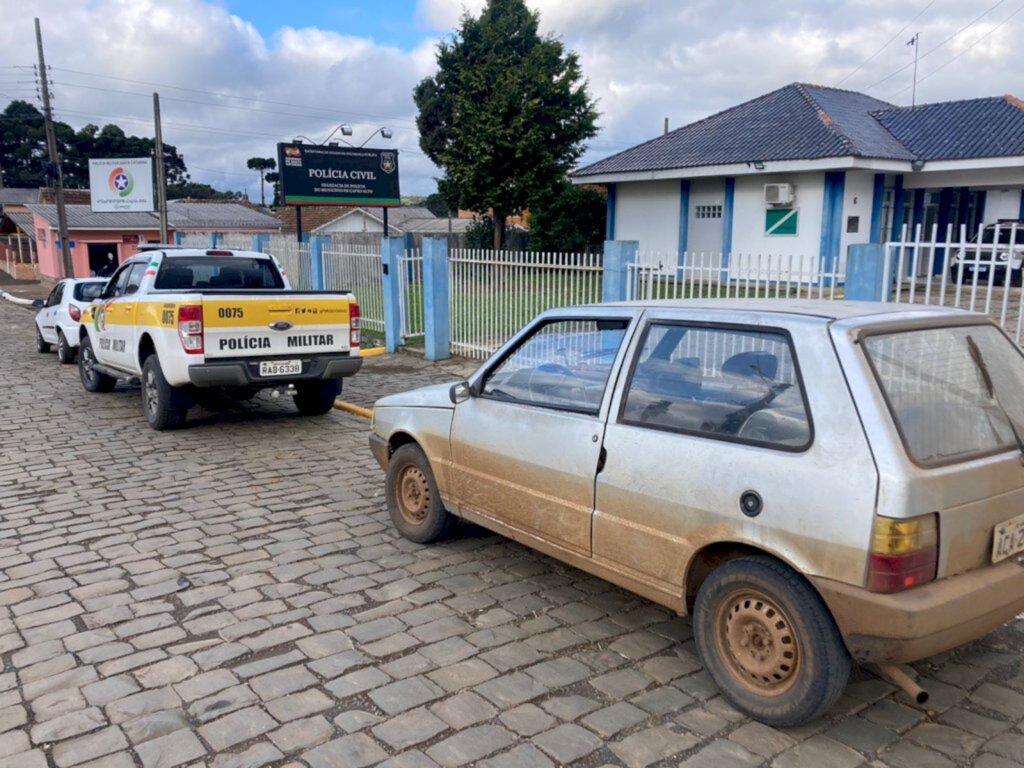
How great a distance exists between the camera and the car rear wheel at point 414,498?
5.09m

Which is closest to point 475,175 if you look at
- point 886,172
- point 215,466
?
point 886,172

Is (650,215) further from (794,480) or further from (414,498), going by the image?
(794,480)

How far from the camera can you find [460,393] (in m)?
4.81

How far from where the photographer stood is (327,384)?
9188mm

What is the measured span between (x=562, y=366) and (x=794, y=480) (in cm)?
163

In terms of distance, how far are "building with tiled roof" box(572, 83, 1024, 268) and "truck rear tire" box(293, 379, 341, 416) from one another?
12749 millimetres

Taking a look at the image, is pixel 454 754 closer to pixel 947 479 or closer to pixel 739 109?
pixel 947 479

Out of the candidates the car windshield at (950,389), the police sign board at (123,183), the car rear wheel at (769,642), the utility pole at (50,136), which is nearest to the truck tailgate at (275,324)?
the car rear wheel at (769,642)

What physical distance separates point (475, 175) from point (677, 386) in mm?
26253

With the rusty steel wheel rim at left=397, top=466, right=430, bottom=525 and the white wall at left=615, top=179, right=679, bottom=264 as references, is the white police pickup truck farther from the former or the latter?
the white wall at left=615, top=179, right=679, bottom=264

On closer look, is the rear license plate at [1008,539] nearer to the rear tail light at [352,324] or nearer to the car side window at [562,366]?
the car side window at [562,366]

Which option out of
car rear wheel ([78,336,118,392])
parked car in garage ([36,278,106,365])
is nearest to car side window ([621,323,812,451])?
car rear wheel ([78,336,118,392])

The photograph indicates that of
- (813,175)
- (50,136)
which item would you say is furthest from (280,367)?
(50,136)

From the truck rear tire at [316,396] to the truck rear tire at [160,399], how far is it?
122 centimetres
